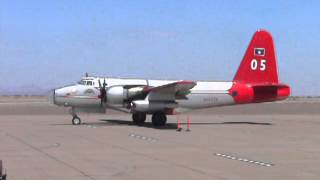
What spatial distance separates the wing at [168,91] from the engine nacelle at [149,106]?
306 millimetres

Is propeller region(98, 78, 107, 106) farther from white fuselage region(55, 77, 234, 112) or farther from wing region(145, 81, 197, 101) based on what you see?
wing region(145, 81, 197, 101)

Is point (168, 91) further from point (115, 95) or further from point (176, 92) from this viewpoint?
point (115, 95)

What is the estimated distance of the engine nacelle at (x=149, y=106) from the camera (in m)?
31.5

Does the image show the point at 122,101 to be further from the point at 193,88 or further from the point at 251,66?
the point at 251,66

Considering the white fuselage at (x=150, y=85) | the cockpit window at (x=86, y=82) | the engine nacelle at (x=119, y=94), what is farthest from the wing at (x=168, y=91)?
the cockpit window at (x=86, y=82)

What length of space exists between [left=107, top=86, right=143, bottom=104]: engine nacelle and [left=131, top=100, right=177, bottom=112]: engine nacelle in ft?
2.43

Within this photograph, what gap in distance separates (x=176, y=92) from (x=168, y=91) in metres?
0.83
